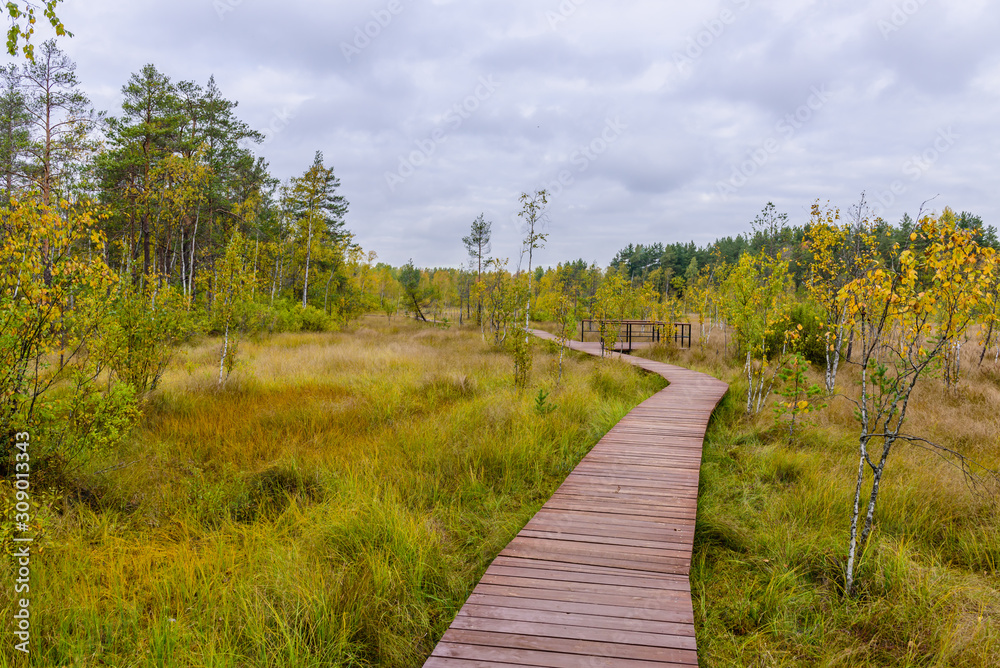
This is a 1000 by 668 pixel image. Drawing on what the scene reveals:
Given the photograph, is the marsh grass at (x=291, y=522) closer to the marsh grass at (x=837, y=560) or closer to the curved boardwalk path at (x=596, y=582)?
the curved boardwalk path at (x=596, y=582)

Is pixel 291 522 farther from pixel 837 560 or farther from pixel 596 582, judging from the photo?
pixel 837 560

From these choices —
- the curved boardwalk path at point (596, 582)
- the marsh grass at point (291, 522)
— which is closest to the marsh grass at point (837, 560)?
the curved boardwalk path at point (596, 582)

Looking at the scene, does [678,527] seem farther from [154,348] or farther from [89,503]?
[154,348]

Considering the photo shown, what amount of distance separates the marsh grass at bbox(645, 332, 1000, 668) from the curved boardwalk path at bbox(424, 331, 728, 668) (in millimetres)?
322

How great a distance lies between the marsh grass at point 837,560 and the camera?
280 cm

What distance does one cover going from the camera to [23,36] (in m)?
2.98

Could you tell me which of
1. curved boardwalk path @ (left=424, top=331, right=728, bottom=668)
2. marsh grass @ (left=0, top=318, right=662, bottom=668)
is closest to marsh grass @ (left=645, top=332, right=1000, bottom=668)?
curved boardwalk path @ (left=424, top=331, right=728, bottom=668)

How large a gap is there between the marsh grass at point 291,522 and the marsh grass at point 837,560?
1.77 metres

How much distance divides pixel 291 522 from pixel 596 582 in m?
2.81

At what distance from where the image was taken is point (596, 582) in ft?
10.4

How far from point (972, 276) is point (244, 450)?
721cm

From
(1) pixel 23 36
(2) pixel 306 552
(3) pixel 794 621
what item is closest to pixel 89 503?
(2) pixel 306 552

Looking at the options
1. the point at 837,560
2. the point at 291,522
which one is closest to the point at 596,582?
the point at 837,560

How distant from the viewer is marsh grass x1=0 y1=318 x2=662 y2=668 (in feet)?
9.05
